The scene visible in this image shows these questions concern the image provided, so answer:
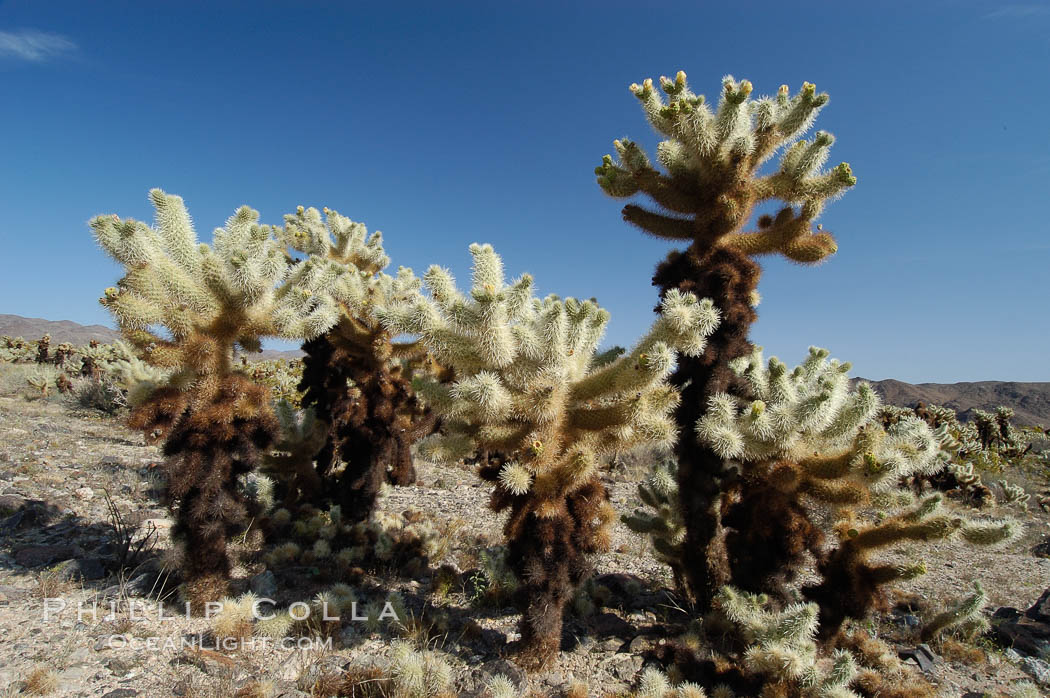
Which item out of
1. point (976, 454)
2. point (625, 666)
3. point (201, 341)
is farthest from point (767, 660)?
point (976, 454)

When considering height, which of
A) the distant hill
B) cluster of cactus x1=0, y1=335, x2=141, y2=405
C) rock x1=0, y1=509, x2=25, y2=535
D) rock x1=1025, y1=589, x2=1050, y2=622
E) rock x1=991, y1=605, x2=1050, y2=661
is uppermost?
the distant hill

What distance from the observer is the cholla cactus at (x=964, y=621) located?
507 cm

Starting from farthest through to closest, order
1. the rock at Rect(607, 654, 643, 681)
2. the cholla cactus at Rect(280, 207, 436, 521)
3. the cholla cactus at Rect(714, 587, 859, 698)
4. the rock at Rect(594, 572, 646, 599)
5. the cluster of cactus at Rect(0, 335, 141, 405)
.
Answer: the cluster of cactus at Rect(0, 335, 141, 405), the cholla cactus at Rect(280, 207, 436, 521), the rock at Rect(594, 572, 646, 599), the rock at Rect(607, 654, 643, 681), the cholla cactus at Rect(714, 587, 859, 698)

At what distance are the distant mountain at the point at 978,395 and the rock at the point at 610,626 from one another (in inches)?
1474

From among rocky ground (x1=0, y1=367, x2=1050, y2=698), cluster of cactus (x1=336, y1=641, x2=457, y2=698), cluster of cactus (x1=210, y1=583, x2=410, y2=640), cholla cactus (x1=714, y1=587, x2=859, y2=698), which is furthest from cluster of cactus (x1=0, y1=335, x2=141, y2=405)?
cholla cactus (x1=714, y1=587, x2=859, y2=698)

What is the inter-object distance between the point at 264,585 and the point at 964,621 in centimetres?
699

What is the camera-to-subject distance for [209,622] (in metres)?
4.79

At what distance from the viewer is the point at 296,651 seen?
4.46m

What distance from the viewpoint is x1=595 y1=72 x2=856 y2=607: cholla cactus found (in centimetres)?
506

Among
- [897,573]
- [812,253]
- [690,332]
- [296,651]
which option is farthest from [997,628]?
[296,651]

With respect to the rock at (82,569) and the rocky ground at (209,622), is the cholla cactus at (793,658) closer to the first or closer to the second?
the rocky ground at (209,622)

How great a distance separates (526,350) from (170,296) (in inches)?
135

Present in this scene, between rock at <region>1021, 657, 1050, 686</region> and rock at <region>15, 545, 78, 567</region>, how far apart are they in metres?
9.44

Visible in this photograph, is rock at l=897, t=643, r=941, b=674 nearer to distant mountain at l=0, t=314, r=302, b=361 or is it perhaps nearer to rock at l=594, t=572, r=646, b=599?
rock at l=594, t=572, r=646, b=599
